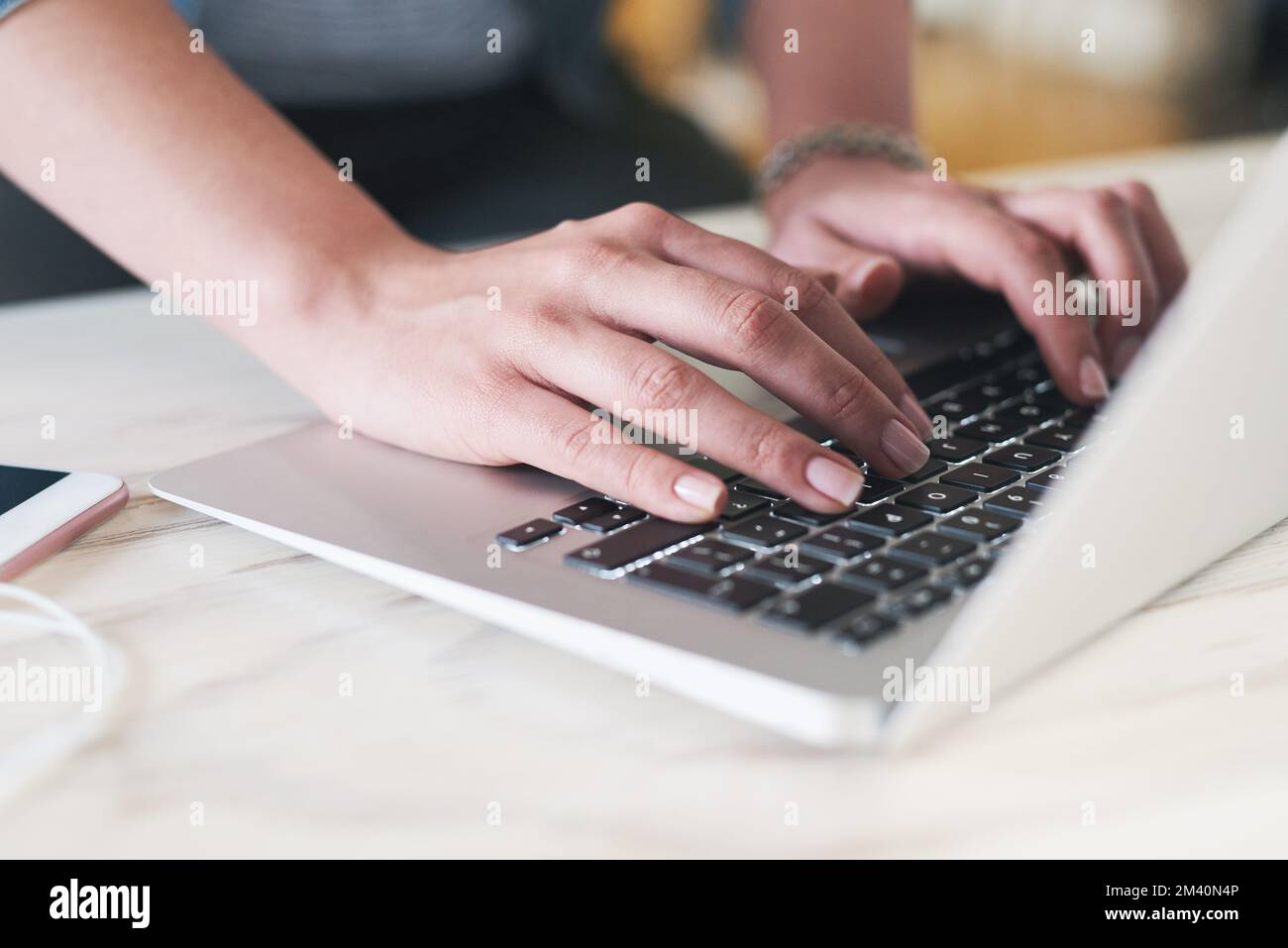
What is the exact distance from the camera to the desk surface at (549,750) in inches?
13.1

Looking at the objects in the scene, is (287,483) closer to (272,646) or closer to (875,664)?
(272,646)

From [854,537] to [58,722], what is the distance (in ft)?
0.91

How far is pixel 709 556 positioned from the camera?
44 centimetres

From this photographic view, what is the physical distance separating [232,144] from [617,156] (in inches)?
23.7

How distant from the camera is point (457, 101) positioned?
3.91 feet

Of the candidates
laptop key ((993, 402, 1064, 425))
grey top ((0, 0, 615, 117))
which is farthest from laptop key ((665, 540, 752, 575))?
grey top ((0, 0, 615, 117))

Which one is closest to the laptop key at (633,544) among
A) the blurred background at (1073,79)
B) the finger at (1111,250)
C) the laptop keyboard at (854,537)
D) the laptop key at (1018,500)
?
the laptop keyboard at (854,537)

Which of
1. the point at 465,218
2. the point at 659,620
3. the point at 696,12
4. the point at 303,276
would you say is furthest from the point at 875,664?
the point at 696,12

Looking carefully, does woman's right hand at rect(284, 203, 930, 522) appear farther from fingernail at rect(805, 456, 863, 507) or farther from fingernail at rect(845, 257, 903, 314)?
fingernail at rect(845, 257, 903, 314)

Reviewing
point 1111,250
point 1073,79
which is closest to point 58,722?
point 1111,250

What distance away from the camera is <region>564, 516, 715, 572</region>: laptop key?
44 centimetres

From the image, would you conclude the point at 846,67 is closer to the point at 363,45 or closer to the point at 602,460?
the point at 363,45

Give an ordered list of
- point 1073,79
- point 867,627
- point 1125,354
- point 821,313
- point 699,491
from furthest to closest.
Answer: point 1073,79 < point 1125,354 < point 821,313 < point 699,491 < point 867,627

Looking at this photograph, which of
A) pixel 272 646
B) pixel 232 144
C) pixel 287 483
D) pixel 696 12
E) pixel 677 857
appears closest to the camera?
pixel 677 857
